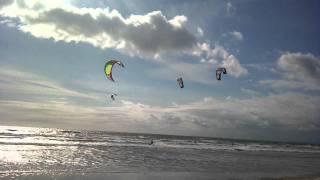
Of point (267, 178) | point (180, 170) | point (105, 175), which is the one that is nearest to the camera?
point (105, 175)

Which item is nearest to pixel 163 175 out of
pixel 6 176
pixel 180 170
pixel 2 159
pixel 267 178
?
pixel 180 170

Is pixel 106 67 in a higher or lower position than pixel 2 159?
higher

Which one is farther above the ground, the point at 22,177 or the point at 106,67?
the point at 106,67

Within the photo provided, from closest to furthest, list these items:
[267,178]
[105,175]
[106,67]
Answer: [105,175], [267,178], [106,67]

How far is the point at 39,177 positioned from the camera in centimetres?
1720

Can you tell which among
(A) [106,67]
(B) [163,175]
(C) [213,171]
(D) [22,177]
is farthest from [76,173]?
(A) [106,67]

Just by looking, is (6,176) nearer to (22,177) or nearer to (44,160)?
(22,177)

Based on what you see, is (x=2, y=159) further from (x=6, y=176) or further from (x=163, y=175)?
(x=163, y=175)

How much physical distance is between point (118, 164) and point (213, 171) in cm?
555

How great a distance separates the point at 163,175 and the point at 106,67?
975 cm

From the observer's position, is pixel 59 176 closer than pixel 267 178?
Yes

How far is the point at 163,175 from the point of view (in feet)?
64.5

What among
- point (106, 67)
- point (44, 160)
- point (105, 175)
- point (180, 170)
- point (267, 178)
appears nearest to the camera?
point (105, 175)

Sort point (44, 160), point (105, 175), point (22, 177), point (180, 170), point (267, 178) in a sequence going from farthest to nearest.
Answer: point (44, 160) → point (180, 170) → point (267, 178) → point (105, 175) → point (22, 177)
